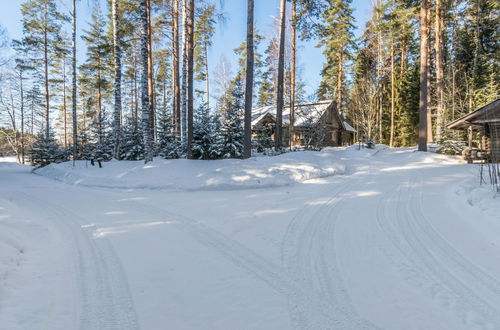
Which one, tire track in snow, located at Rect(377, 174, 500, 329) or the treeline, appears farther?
the treeline

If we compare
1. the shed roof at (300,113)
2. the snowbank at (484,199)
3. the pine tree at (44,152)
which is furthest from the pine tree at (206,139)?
the pine tree at (44,152)

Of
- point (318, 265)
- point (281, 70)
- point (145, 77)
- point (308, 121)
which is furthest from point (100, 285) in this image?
→ point (308, 121)

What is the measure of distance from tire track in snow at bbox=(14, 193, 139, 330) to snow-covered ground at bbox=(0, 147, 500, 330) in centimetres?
1

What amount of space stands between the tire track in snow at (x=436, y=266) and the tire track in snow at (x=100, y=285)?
297 cm

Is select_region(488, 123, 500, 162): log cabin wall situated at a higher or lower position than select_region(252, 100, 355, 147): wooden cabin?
lower

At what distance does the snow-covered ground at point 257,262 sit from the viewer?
2219mm

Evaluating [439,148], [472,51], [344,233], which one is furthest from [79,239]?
[472,51]

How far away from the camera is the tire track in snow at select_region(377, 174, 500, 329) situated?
2.25 m

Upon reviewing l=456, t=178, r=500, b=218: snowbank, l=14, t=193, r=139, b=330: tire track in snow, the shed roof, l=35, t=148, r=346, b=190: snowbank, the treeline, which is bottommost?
l=14, t=193, r=139, b=330: tire track in snow

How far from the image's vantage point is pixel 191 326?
2.07 m

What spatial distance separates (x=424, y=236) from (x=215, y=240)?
11.2 feet

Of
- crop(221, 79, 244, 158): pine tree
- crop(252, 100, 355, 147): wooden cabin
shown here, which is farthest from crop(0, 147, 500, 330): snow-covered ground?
crop(252, 100, 355, 147): wooden cabin

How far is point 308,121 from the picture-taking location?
2027 centimetres

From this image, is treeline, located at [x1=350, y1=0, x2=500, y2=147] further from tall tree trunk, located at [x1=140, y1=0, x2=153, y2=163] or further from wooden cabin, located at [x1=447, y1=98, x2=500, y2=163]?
tall tree trunk, located at [x1=140, y1=0, x2=153, y2=163]
